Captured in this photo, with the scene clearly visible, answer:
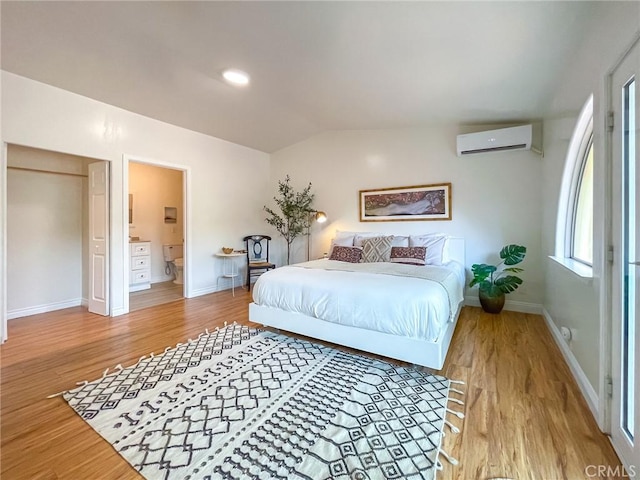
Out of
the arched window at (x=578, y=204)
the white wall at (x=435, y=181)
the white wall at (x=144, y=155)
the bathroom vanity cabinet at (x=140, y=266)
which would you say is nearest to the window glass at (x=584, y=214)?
the arched window at (x=578, y=204)

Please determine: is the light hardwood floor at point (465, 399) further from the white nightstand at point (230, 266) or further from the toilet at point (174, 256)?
the toilet at point (174, 256)

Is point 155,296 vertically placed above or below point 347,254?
below

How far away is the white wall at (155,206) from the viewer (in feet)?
17.9

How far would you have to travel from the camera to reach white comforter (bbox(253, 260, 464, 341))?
2.11 m

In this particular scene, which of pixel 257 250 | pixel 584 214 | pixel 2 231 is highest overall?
pixel 584 214

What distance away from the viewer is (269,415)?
1.67 meters

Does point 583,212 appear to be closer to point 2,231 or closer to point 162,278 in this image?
point 2,231

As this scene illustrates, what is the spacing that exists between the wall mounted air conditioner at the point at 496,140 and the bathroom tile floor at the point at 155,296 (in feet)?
15.7

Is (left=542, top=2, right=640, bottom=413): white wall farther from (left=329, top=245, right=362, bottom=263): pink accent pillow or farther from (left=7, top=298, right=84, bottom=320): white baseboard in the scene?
(left=7, top=298, right=84, bottom=320): white baseboard

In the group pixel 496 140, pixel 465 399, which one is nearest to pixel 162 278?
pixel 465 399

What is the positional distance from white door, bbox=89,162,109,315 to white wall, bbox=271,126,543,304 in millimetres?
3038

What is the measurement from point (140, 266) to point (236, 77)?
3.92 m

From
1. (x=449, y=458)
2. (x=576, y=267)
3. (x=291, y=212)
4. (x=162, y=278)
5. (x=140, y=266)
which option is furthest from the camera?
(x=162, y=278)

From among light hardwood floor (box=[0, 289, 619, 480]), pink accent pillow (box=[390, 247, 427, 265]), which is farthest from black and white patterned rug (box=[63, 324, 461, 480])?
pink accent pillow (box=[390, 247, 427, 265])
